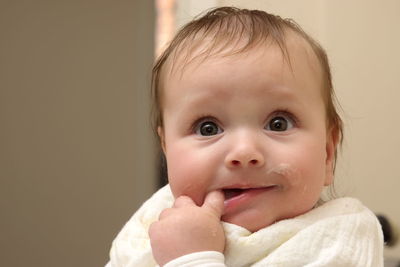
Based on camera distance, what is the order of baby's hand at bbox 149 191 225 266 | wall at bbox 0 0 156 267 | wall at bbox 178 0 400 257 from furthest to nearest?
wall at bbox 0 0 156 267 < wall at bbox 178 0 400 257 < baby's hand at bbox 149 191 225 266

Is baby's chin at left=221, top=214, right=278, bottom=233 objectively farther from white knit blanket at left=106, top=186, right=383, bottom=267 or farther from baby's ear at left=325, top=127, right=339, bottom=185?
baby's ear at left=325, top=127, right=339, bottom=185

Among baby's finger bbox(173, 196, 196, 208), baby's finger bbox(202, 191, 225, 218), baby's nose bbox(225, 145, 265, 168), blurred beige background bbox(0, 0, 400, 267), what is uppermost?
baby's nose bbox(225, 145, 265, 168)

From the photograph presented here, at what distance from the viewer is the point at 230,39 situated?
0.63 m

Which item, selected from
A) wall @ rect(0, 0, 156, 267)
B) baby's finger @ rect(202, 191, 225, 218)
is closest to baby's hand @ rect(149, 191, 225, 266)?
baby's finger @ rect(202, 191, 225, 218)

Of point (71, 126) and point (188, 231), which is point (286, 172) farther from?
point (71, 126)

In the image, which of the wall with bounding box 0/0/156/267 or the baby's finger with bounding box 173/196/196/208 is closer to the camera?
the baby's finger with bounding box 173/196/196/208

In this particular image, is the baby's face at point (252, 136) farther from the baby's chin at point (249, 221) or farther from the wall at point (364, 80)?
the wall at point (364, 80)

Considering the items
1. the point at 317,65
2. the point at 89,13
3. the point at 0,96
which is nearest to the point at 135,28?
the point at 89,13

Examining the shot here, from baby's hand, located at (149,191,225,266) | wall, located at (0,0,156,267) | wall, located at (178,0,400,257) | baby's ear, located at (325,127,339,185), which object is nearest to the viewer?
baby's hand, located at (149,191,225,266)

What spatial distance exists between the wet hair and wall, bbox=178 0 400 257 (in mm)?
441

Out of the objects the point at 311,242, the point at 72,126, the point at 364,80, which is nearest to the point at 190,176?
the point at 311,242

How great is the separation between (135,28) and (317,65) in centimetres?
139

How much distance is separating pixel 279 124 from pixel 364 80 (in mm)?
606

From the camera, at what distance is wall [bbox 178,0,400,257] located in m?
1.12
